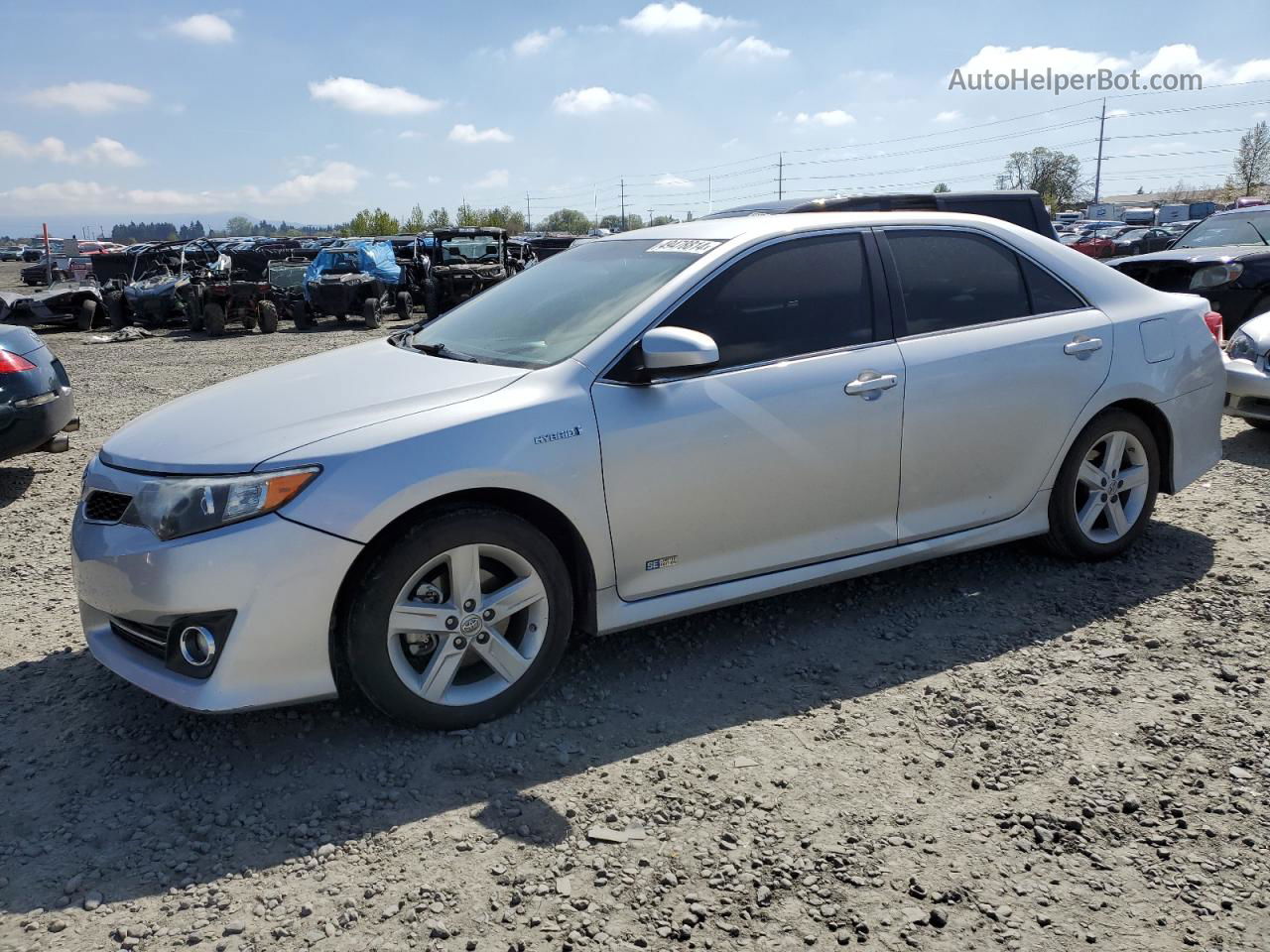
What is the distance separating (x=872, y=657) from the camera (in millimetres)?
3750

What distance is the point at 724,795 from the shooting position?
288cm

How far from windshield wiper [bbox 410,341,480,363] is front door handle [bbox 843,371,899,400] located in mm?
1400

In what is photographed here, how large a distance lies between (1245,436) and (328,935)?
7326 mm

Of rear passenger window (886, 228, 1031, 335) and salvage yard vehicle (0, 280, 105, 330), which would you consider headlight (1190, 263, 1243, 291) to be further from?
salvage yard vehicle (0, 280, 105, 330)

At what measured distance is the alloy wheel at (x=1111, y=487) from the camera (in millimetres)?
4461

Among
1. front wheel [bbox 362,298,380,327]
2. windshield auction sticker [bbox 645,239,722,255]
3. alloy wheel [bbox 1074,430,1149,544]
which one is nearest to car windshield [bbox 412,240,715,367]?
windshield auction sticker [bbox 645,239,722,255]

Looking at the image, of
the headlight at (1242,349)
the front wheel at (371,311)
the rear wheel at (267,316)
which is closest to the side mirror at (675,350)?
the headlight at (1242,349)

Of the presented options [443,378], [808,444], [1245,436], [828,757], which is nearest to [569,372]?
[443,378]

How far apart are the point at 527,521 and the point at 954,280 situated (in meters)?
2.12

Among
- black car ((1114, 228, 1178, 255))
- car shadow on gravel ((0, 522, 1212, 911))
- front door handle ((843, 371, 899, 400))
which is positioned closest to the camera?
car shadow on gravel ((0, 522, 1212, 911))

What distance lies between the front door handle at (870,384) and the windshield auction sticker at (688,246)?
73 cm

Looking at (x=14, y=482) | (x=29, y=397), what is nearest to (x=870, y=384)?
(x=29, y=397)

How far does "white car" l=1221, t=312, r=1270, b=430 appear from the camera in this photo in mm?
6629

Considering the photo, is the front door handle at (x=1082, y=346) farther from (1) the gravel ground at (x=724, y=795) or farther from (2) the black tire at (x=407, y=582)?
(2) the black tire at (x=407, y=582)
